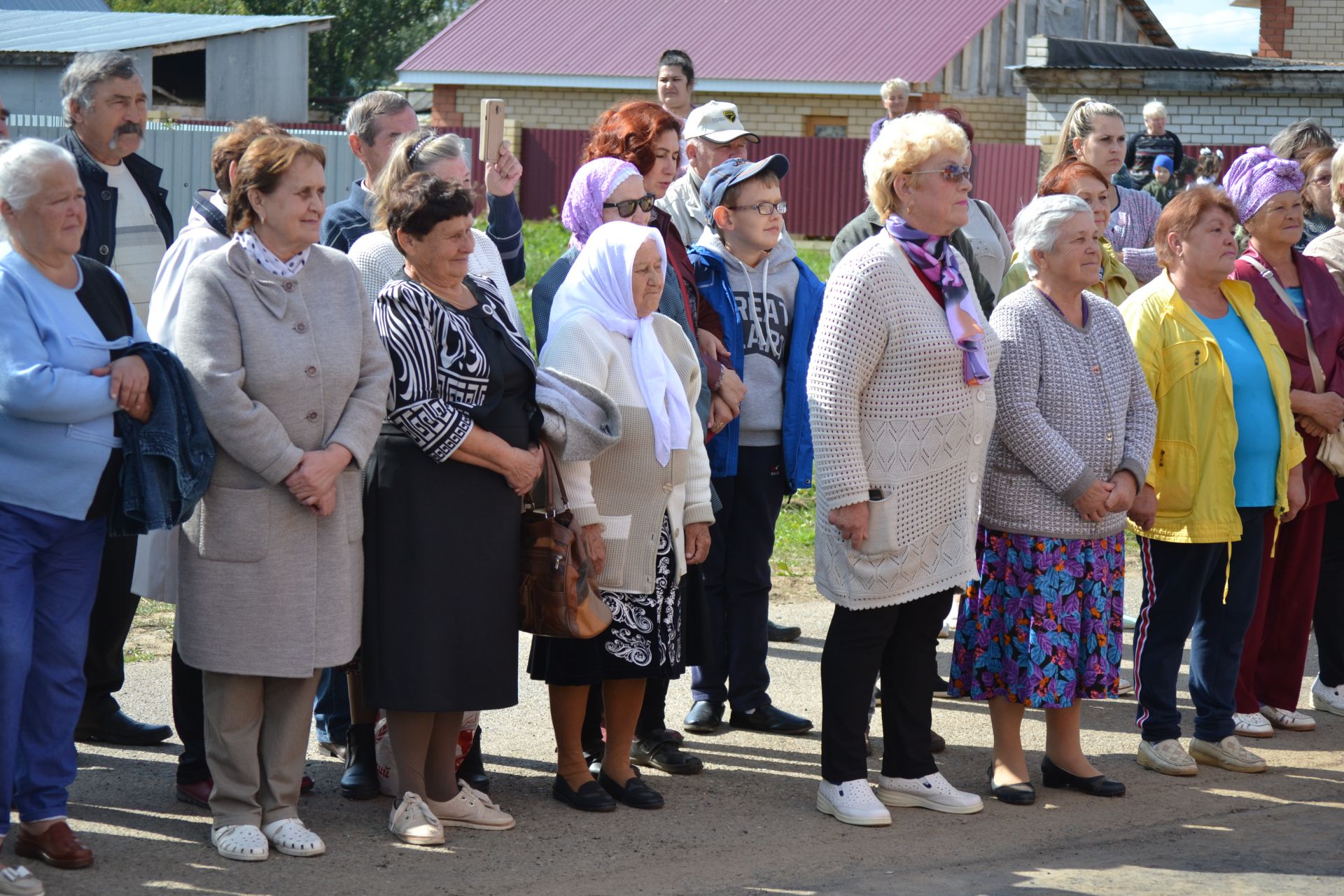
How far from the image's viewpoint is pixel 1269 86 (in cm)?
2164

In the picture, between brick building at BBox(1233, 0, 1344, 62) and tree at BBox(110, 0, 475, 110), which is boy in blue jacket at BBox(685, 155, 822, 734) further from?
tree at BBox(110, 0, 475, 110)

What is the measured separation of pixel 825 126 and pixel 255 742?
2659cm

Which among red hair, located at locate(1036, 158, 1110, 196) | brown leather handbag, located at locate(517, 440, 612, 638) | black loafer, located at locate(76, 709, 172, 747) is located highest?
red hair, located at locate(1036, 158, 1110, 196)

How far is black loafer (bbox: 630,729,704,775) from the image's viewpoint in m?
5.11

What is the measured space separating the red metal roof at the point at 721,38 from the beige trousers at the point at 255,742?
24918mm

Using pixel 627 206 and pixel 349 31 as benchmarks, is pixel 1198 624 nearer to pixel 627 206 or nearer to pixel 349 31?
pixel 627 206

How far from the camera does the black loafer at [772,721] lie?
559 cm

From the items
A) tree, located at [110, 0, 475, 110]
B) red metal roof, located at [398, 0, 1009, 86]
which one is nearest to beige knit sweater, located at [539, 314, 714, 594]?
red metal roof, located at [398, 0, 1009, 86]

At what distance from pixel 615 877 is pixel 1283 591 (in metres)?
3.09

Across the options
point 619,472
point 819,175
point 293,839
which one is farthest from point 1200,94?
point 293,839

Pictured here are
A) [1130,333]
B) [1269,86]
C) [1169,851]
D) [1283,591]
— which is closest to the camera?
[1169,851]

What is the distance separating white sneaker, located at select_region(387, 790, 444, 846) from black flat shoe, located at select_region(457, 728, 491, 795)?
1.11 feet

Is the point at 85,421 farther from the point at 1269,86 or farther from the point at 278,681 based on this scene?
the point at 1269,86

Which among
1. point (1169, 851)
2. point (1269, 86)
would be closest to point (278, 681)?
point (1169, 851)
